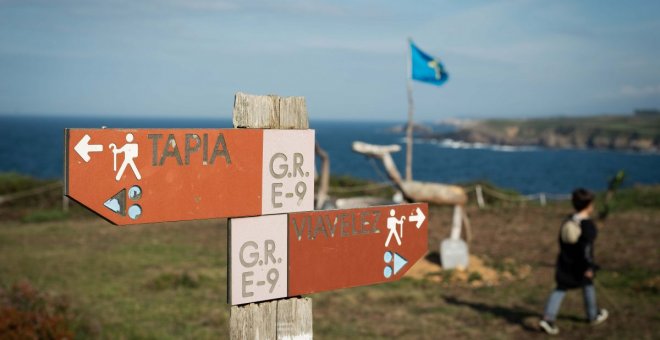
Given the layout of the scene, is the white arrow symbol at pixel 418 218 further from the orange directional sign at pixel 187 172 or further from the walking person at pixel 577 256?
the walking person at pixel 577 256

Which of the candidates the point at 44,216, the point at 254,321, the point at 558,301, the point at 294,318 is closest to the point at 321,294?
the point at 558,301

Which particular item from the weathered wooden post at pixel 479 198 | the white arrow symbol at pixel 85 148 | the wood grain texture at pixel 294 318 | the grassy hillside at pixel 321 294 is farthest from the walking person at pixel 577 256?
the weathered wooden post at pixel 479 198

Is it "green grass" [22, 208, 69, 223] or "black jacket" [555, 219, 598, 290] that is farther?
"green grass" [22, 208, 69, 223]

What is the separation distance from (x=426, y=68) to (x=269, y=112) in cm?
1209

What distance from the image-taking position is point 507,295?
9703 millimetres

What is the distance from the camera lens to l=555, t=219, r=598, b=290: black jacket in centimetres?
708

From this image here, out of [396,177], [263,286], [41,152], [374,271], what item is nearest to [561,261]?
[396,177]

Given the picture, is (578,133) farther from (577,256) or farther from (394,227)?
(394,227)

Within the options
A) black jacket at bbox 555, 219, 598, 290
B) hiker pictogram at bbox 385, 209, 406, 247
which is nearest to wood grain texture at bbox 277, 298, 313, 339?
hiker pictogram at bbox 385, 209, 406, 247

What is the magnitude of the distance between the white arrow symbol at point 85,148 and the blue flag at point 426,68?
12.3 meters

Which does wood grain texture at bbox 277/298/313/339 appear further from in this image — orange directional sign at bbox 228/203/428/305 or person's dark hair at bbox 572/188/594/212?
person's dark hair at bbox 572/188/594/212

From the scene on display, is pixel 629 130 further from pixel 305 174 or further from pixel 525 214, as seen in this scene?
pixel 305 174

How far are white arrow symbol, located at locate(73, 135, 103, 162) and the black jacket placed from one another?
Result: 6179mm

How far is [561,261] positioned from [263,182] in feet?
19.3
